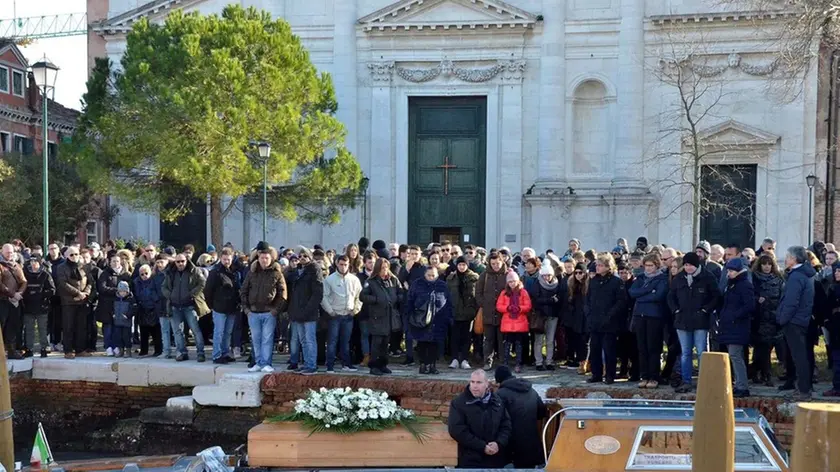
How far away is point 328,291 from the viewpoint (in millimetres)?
15219

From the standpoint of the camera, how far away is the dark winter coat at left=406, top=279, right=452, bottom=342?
14.9m

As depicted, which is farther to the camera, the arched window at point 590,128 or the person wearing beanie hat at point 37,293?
the arched window at point 590,128

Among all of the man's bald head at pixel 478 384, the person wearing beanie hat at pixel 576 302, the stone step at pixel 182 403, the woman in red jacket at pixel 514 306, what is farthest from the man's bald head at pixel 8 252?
the man's bald head at pixel 478 384

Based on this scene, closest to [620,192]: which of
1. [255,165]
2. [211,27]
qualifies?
[255,165]

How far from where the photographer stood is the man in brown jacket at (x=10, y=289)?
1644 cm

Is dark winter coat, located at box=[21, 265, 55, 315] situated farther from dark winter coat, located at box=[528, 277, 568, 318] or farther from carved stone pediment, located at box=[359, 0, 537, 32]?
carved stone pediment, located at box=[359, 0, 537, 32]

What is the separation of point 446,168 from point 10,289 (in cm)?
2070

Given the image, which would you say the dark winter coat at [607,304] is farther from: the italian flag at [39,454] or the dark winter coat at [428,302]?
the italian flag at [39,454]

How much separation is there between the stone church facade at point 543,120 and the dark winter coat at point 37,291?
57.3 feet

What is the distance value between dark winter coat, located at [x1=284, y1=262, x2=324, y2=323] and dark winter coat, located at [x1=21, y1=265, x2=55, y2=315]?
16.3ft

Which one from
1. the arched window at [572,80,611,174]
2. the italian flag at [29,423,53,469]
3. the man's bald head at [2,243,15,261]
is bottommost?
the italian flag at [29,423,53,469]

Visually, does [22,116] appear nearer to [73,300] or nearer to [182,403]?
[73,300]

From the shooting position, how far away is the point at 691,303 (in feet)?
43.1

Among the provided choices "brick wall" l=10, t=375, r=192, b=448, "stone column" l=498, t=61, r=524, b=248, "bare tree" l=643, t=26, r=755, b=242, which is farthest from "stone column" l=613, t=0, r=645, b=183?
"brick wall" l=10, t=375, r=192, b=448
